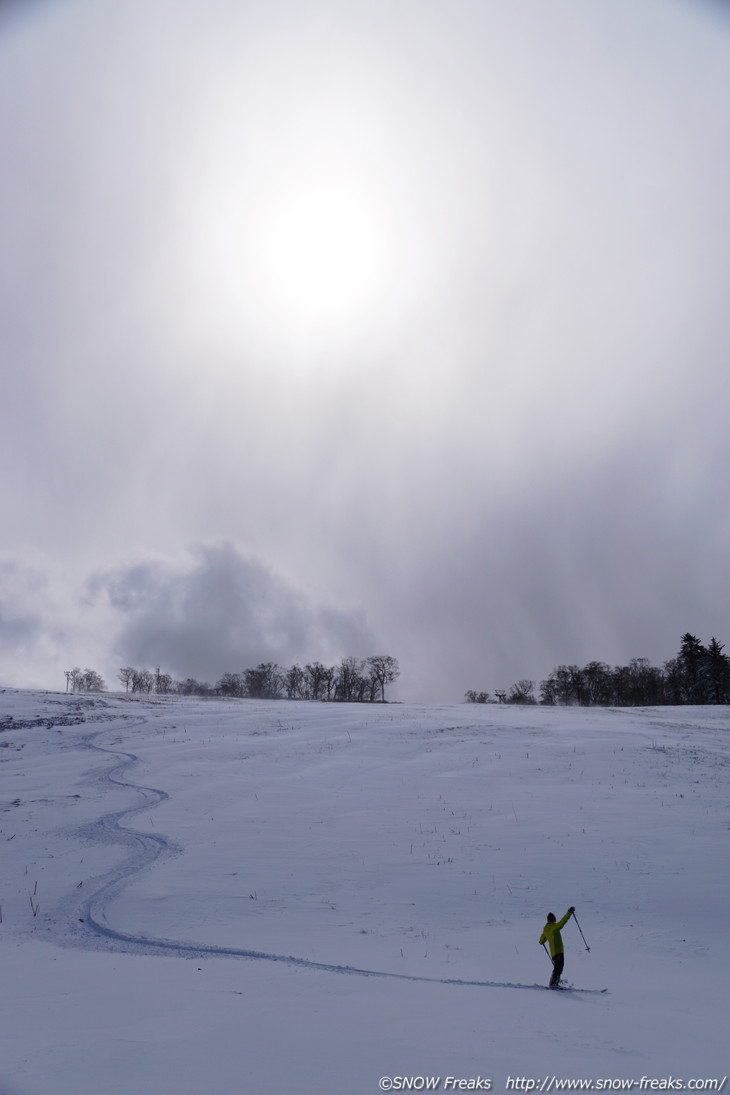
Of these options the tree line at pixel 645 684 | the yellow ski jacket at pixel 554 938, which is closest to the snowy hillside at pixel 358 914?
the yellow ski jacket at pixel 554 938

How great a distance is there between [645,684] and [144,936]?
13335cm

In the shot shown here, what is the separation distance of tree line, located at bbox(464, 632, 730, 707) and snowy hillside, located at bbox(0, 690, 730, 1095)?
72793 mm

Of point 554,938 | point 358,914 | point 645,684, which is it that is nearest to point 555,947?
point 554,938

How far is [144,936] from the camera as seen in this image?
13148mm

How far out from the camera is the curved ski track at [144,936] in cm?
1143

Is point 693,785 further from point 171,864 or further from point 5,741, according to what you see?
point 5,741

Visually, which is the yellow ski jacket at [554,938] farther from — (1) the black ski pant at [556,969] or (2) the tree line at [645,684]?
(2) the tree line at [645,684]

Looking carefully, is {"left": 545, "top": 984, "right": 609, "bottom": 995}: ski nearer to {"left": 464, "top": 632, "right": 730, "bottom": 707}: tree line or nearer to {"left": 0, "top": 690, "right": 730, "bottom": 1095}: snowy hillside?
{"left": 0, "top": 690, "right": 730, "bottom": 1095}: snowy hillside

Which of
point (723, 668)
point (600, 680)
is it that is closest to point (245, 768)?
point (723, 668)

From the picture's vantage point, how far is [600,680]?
12875 cm

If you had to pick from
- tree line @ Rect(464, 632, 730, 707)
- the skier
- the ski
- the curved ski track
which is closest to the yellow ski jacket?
the skier

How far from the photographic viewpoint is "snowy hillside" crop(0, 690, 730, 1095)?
26.1ft

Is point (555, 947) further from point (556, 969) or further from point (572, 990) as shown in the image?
point (572, 990)

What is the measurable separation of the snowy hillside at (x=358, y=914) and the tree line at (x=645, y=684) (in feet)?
239
